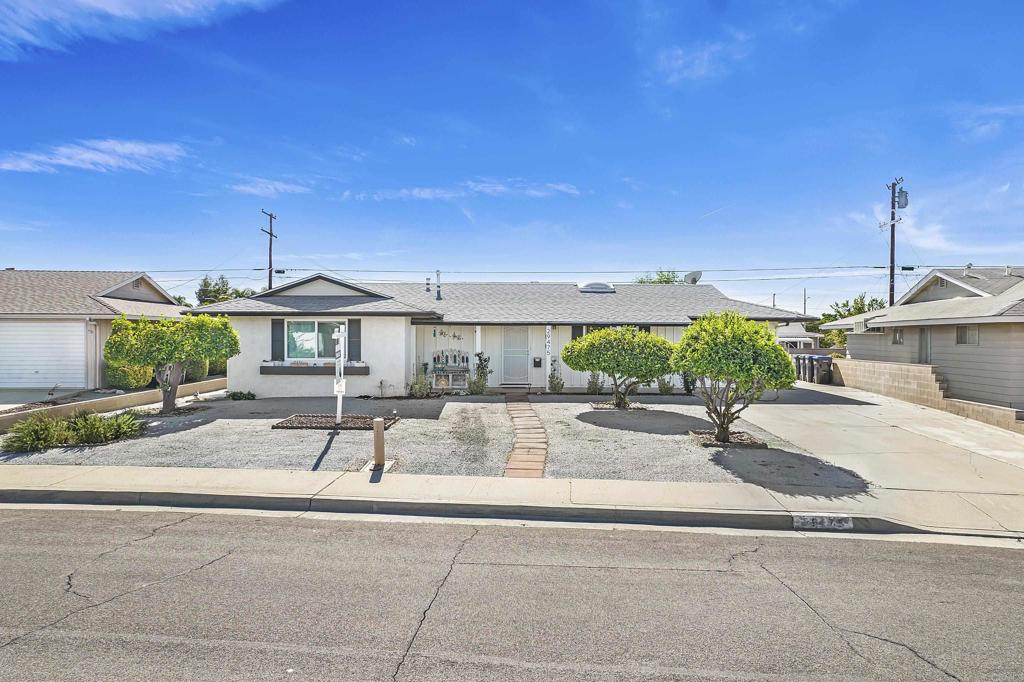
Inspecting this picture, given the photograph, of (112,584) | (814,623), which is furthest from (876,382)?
(112,584)

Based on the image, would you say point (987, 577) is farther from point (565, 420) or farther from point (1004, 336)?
point (1004, 336)

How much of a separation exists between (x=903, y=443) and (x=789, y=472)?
4.57m

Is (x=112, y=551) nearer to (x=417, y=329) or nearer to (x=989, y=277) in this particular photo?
(x=417, y=329)

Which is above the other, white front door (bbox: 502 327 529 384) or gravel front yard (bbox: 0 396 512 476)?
white front door (bbox: 502 327 529 384)

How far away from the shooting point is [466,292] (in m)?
23.1

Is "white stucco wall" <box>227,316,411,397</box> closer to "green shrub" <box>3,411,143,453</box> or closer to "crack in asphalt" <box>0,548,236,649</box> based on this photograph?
"green shrub" <box>3,411,143,453</box>

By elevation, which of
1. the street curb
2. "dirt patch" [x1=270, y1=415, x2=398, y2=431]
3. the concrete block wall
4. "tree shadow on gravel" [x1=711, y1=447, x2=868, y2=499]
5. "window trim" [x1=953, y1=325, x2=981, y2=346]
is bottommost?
the street curb

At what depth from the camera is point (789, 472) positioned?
9.08m

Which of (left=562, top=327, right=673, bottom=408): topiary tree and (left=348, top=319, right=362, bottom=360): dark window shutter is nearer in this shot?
(left=562, top=327, right=673, bottom=408): topiary tree

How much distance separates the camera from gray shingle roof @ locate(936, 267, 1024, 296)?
18.8 m

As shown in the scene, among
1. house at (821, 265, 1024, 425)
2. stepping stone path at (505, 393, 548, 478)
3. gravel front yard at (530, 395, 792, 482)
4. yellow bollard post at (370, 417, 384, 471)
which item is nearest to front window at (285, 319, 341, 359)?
stepping stone path at (505, 393, 548, 478)

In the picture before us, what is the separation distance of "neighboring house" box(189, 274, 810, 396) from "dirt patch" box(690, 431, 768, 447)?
24.8 ft

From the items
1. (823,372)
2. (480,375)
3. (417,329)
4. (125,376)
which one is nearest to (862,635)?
(480,375)

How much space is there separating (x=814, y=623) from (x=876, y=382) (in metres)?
20.0
